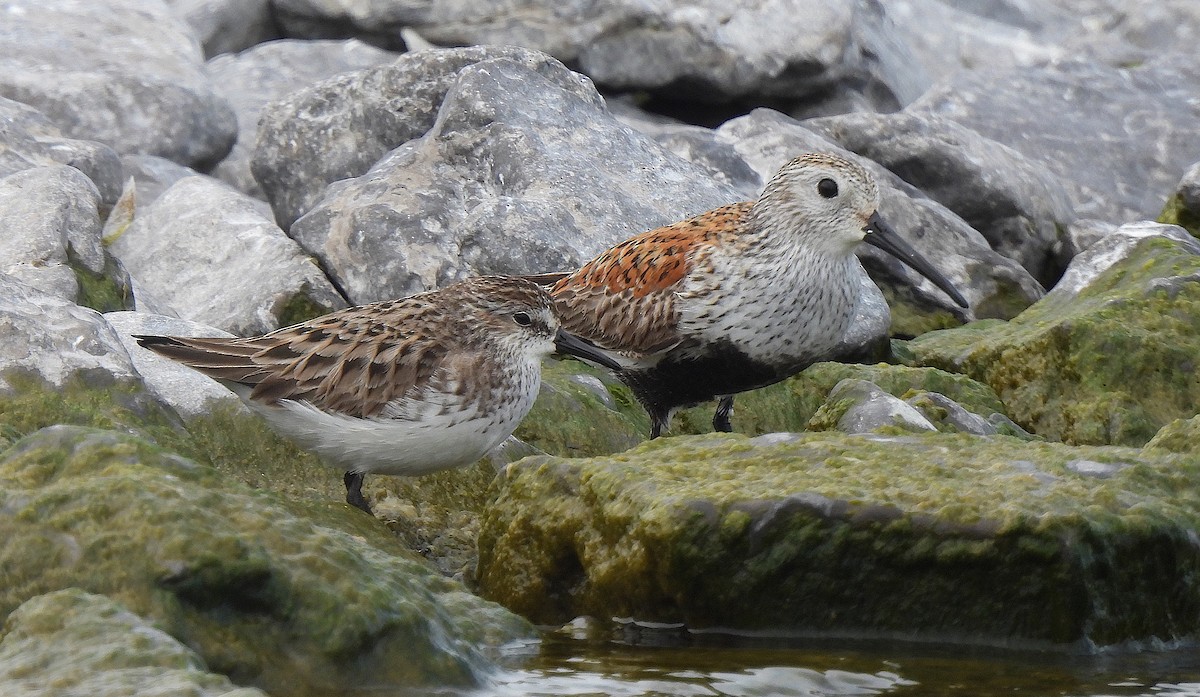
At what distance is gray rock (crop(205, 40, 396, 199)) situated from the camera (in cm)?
1484

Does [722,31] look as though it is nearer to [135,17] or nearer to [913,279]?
[913,279]

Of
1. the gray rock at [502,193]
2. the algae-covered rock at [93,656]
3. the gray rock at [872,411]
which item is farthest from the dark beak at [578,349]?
the algae-covered rock at [93,656]

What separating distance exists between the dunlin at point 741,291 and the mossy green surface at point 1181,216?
3994mm

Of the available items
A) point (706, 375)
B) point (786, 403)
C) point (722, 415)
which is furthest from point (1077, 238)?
point (706, 375)

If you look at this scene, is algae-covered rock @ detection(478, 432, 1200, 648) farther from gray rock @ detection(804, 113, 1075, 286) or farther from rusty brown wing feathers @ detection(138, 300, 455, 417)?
gray rock @ detection(804, 113, 1075, 286)

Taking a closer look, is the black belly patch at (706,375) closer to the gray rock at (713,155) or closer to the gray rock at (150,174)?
the gray rock at (713,155)

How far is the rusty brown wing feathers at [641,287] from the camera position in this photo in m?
9.09

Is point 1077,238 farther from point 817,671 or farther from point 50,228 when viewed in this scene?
point 817,671

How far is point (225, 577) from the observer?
17.2 feet

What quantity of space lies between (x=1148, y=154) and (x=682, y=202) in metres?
6.27

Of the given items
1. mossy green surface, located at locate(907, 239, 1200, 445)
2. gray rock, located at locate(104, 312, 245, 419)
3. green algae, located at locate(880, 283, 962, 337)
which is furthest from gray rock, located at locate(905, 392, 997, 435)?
gray rock, located at locate(104, 312, 245, 419)

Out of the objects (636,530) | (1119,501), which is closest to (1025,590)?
(1119,501)

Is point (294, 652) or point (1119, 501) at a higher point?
point (1119, 501)

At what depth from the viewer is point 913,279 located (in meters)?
12.2
